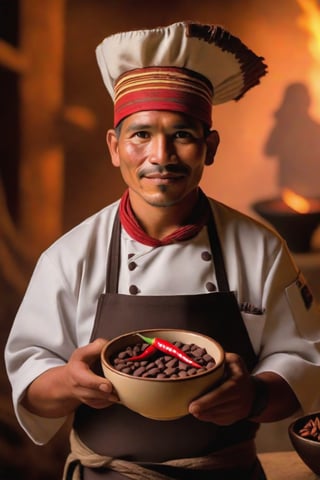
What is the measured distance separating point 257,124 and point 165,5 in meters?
0.56

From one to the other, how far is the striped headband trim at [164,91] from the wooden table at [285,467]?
2.53ft

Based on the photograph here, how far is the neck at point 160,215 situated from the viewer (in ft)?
5.63

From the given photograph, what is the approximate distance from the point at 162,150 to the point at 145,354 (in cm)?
→ 38

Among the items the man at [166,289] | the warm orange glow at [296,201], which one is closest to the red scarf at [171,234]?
the man at [166,289]

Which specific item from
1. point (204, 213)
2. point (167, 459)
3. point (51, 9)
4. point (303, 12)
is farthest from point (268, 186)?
point (167, 459)

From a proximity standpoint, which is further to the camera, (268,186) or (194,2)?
(268,186)

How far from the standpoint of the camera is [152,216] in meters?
1.72

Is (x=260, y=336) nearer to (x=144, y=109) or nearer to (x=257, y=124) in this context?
(x=144, y=109)

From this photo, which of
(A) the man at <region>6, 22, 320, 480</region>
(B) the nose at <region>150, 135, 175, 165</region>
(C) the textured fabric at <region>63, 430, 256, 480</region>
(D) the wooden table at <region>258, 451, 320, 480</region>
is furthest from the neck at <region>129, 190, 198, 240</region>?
(D) the wooden table at <region>258, 451, 320, 480</region>

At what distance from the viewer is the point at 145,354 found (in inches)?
59.7

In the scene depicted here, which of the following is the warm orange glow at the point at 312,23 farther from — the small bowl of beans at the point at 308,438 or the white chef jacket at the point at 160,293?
the small bowl of beans at the point at 308,438

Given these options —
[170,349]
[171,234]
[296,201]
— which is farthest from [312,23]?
[170,349]

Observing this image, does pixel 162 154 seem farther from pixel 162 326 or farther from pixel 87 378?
pixel 87 378

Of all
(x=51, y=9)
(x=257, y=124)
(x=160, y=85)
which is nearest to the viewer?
(x=160, y=85)
